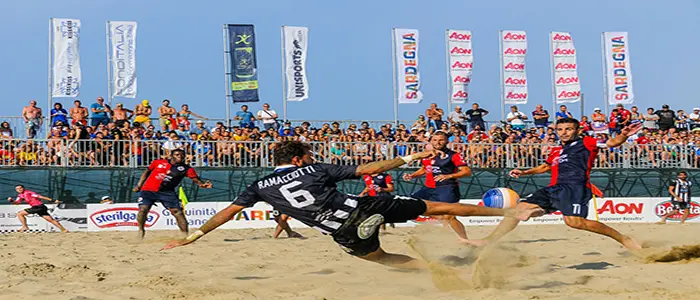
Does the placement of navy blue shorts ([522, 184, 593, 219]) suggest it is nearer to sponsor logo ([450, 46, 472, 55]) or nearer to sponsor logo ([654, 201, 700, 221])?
sponsor logo ([654, 201, 700, 221])

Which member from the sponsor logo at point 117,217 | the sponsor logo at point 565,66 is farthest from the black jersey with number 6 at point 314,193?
the sponsor logo at point 565,66

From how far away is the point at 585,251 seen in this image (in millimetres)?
9930

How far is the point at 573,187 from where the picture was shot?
26.7 ft

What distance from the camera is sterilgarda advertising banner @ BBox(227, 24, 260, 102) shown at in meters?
23.8

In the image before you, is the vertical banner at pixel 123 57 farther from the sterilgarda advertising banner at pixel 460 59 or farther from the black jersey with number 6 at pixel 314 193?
the black jersey with number 6 at pixel 314 193

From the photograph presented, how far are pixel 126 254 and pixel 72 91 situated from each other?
13560 millimetres

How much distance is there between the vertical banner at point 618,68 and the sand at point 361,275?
60.4 feet

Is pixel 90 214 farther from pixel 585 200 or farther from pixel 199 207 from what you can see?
pixel 585 200

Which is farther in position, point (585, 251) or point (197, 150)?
point (197, 150)

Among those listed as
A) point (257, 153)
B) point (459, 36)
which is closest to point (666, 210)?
point (459, 36)

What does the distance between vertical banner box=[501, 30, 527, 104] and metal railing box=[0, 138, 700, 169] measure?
473 cm

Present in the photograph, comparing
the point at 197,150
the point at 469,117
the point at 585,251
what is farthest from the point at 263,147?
the point at 585,251

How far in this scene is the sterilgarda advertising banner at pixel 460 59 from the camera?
25.8 meters

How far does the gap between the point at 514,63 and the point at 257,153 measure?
10.3m
